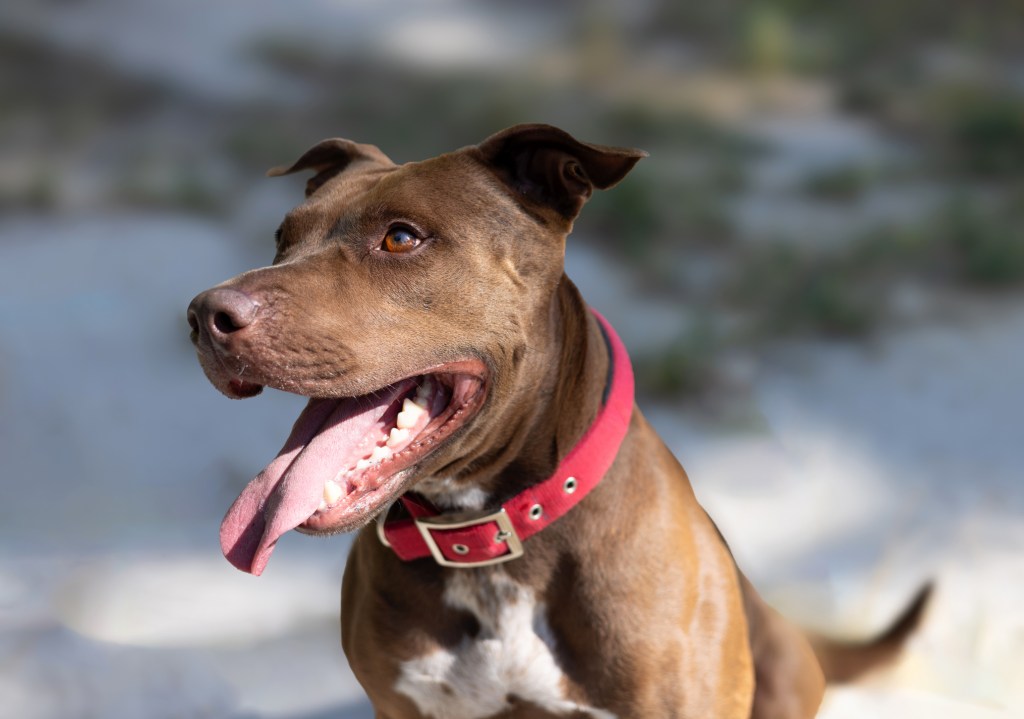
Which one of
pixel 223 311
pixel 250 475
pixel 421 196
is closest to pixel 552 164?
pixel 421 196

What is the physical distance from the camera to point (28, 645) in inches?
136

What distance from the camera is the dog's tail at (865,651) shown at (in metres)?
3.19

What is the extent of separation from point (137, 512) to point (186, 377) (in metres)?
0.85

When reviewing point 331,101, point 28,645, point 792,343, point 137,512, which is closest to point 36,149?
point 331,101

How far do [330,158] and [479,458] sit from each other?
81 centimetres

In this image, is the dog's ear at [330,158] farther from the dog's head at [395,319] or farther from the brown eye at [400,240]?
the brown eye at [400,240]

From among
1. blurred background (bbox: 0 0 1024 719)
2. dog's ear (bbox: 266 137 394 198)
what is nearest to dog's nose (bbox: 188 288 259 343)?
dog's ear (bbox: 266 137 394 198)

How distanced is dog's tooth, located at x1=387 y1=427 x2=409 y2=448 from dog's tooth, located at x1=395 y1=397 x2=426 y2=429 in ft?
0.04

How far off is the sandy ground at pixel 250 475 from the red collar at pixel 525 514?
1.25 metres

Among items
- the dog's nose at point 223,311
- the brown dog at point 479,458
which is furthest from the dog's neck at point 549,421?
the dog's nose at point 223,311

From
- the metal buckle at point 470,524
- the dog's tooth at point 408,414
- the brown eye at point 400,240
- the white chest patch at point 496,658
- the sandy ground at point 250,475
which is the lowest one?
the sandy ground at point 250,475

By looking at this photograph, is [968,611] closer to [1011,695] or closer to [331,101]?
[1011,695]

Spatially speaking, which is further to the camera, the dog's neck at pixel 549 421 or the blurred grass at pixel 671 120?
the blurred grass at pixel 671 120

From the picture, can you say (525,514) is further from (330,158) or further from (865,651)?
(865,651)
